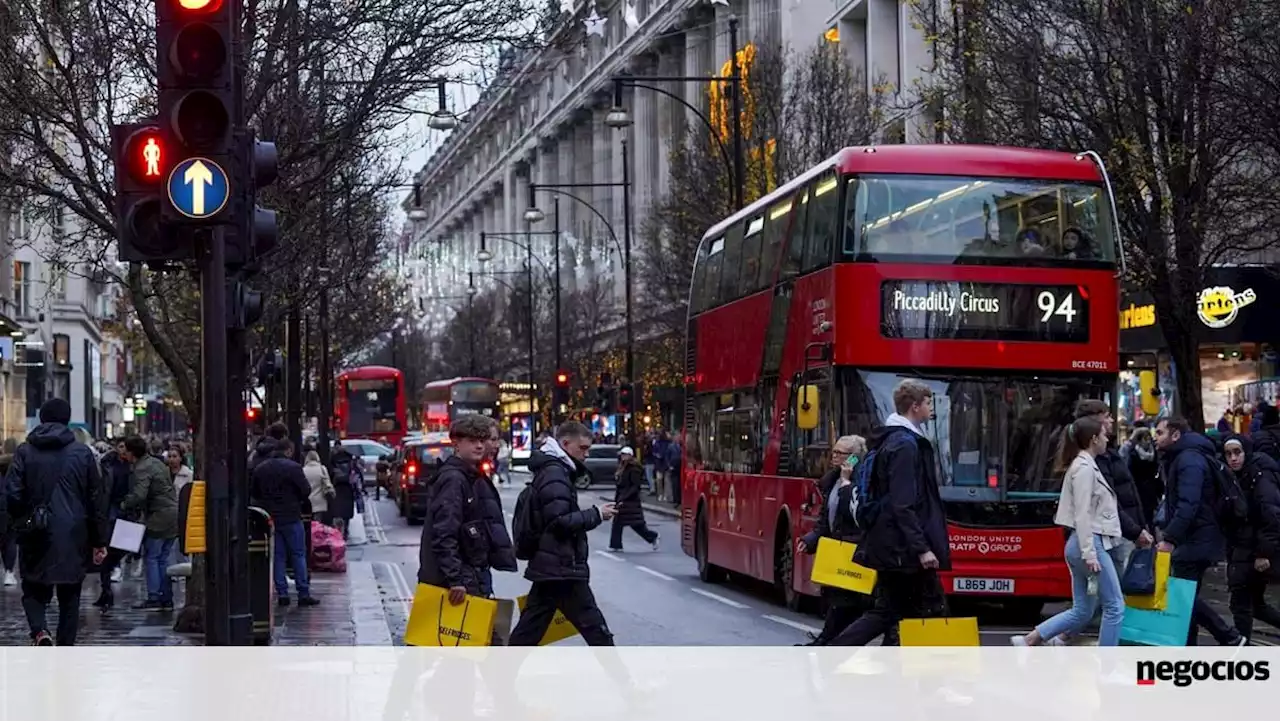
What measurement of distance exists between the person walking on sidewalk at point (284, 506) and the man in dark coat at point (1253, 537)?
30.6ft

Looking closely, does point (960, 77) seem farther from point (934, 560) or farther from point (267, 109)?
point (934, 560)

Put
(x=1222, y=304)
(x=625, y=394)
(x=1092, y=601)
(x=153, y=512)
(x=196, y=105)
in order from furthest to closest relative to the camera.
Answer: (x=625, y=394) < (x=1222, y=304) < (x=153, y=512) < (x=1092, y=601) < (x=196, y=105)

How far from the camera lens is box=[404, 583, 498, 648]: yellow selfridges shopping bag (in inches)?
408

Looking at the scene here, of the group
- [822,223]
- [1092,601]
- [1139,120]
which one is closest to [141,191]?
[1092,601]

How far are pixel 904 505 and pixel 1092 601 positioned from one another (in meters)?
2.39

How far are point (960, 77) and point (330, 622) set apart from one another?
12966mm

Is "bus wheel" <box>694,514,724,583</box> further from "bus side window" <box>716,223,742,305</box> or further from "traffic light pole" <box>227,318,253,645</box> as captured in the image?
"traffic light pole" <box>227,318,253,645</box>

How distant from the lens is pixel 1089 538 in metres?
12.4

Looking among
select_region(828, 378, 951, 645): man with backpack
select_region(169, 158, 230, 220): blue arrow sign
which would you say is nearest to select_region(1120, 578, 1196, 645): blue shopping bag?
select_region(828, 378, 951, 645): man with backpack

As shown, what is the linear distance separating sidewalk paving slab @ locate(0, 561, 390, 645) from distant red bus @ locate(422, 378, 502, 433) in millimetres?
49213

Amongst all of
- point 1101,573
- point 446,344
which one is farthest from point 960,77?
point 446,344

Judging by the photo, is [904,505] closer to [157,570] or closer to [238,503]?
[238,503]

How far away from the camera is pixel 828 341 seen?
17719 mm
